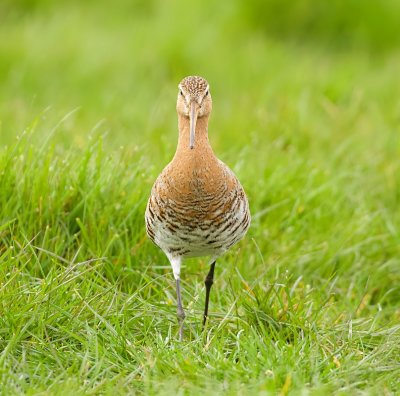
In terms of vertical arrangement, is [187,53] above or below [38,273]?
above

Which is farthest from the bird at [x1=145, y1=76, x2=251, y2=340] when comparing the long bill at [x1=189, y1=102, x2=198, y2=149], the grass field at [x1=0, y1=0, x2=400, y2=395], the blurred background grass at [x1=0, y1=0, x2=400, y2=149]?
the blurred background grass at [x1=0, y1=0, x2=400, y2=149]

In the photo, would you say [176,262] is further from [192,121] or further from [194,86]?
[194,86]

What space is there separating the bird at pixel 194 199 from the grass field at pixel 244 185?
34 cm

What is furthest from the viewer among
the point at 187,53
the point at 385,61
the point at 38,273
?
the point at 385,61

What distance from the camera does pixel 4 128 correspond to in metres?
7.38

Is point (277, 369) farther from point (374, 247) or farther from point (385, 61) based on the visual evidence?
point (385, 61)

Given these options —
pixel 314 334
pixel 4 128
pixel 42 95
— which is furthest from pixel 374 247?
pixel 42 95

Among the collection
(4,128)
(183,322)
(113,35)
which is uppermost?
Answer: (113,35)

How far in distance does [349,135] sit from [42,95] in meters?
3.07

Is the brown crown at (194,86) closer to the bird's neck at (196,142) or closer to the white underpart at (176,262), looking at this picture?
the bird's neck at (196,142)

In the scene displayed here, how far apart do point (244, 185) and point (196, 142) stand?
5.46 ft

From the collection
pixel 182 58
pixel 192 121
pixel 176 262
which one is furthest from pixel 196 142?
pixel 182 58

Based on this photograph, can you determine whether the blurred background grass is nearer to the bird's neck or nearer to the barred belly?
the bird's neck

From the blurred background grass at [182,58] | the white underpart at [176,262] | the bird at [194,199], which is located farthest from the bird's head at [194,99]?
the blurred background grass at [182,58]
